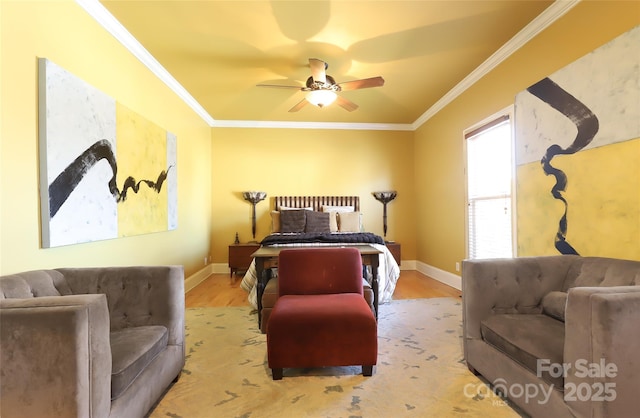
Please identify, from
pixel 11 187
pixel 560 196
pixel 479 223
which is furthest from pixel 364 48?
pixel 11 187

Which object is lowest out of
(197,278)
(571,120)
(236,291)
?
(236,291)

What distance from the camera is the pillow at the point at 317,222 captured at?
4918mm

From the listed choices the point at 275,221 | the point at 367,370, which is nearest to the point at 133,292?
the point at 367,370

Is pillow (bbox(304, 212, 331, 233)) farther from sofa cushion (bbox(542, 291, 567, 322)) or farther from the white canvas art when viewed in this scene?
sofa cushion (bbox(542, 291, 567, 322))

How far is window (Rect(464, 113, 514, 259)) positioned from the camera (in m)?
3.24

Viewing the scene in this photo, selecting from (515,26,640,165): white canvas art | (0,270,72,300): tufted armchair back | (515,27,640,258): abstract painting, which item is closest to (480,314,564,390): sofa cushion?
(515,27,640,258): abstract painting

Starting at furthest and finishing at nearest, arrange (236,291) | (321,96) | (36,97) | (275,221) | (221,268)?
(221,268)
(275,221)
(236,291)
(321,96)
(36,97)

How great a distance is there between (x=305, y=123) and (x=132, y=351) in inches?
190

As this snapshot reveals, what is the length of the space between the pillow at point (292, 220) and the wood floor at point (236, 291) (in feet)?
4.05

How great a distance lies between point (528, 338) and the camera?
5.22ft

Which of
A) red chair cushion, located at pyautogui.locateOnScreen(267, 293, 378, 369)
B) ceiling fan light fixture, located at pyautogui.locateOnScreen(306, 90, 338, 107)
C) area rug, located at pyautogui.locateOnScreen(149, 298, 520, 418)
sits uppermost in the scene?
ceiling fan light fixture, located at pyautogui.locateOnScreen(306, 90, 338, 107)

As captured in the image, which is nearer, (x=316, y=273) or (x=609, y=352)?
(x=609, y=352)

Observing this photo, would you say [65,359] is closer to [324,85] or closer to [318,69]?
[318,69]

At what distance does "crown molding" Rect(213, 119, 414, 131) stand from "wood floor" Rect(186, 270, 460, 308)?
2928 millimetres
